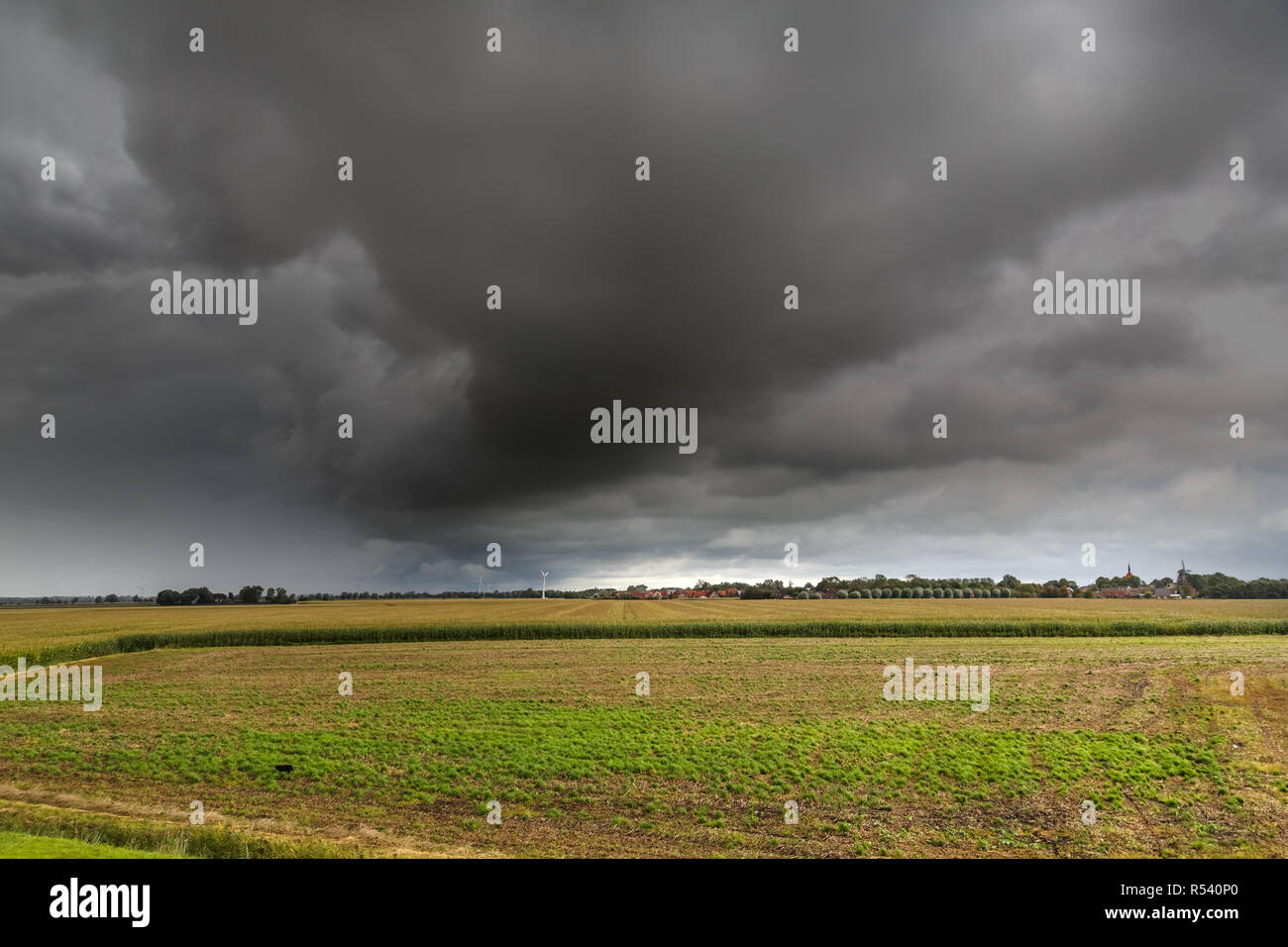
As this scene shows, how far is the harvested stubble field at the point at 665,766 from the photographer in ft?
54.8

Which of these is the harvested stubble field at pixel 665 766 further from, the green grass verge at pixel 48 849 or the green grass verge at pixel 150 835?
the green grass verge at pixel 48 849

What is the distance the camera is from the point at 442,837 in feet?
53.6

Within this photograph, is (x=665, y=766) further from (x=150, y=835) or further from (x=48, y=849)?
(x=48, y=849)

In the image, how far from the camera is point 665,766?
21.9 metres

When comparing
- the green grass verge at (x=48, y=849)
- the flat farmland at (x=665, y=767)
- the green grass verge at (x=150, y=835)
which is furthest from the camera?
the flat farmland at (x=665, y=767)

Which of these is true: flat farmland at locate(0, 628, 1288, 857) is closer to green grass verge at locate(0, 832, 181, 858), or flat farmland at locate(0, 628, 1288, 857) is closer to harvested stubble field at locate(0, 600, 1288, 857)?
harvested stubble field at locate(0, 600, 1288, 857)

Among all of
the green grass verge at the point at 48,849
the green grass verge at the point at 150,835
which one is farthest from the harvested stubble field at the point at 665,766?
the green grass verge at the point at 48,849

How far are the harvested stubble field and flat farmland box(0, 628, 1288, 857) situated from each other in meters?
0.12

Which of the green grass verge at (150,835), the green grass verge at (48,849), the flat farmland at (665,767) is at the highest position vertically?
the green grass verge at (48,849)

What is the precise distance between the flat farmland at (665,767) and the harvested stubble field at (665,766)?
12 cm

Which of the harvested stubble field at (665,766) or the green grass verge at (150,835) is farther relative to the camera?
the harvested stubble field at (665,766)

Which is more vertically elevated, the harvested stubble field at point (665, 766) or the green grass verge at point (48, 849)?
the green grass verge at point (48, 849)
